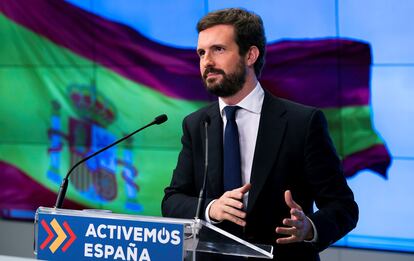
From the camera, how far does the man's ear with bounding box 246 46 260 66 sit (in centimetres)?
225

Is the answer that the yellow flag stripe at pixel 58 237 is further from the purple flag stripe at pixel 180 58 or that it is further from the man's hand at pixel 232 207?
the purple flag stripe at pixel 180 58

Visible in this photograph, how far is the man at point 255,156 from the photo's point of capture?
211 cm

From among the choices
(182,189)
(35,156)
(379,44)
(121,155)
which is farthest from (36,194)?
(182,189)

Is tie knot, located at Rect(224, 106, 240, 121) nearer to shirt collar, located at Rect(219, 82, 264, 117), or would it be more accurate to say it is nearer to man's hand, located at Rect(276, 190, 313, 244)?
shirt collar, located at Rect(219, 82, 264, 117)

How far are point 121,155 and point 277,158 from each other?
3.00 m

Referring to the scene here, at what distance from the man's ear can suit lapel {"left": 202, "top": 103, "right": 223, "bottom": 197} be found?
176 millimetres

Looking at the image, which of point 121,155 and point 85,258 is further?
point 121,155

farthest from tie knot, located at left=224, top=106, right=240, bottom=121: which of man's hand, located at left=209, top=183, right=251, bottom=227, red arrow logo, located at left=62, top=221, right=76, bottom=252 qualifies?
red arrow logo, located at left=62, top=221, right=76, bottom=252

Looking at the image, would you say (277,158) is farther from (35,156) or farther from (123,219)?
(35,156)

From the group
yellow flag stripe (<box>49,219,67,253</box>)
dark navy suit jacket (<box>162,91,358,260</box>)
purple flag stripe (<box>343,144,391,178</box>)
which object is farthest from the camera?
purple flag stripe (<box>343,144,391,178</box>)

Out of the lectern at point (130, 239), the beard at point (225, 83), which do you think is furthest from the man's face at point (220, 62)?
the lectern at point (130, 239)

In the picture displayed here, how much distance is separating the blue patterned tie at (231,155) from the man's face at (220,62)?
0.08 metres

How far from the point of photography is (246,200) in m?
2.14

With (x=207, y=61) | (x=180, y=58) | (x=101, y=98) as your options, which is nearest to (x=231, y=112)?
(x=207, y=61)
